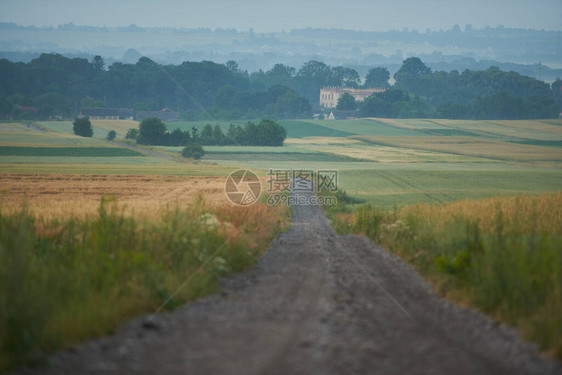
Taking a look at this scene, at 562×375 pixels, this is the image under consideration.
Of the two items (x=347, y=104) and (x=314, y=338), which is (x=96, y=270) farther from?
(x=347, y=104)

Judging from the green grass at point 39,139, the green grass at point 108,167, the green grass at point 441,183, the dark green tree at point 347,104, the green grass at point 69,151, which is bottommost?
the green grass at point 441,183

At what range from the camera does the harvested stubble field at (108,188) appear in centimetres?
4138

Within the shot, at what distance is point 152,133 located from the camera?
107188 mm

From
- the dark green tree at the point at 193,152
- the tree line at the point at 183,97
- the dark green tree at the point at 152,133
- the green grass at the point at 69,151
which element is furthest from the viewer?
the tree line at the point at 183,97

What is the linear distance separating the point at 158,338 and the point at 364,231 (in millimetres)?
18957

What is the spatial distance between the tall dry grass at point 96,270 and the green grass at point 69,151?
66.3 meters

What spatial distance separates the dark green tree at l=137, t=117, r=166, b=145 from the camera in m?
107

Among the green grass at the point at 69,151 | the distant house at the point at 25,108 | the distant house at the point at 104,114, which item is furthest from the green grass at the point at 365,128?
the distant house at the point at 25,108

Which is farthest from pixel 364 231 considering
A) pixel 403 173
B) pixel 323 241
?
pixel 403 173

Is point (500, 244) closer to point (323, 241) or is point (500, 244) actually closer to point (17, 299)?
point (17, 299)

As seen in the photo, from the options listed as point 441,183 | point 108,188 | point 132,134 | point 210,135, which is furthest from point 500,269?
point 210,135

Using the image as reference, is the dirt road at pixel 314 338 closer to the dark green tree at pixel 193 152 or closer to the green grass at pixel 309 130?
the dark green tree at pixel 193 152

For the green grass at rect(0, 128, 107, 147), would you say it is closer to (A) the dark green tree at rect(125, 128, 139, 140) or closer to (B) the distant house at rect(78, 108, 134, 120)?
(A) the dark green tree at rect(125, 128, 139, 140)

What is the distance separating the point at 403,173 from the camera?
237 ft
